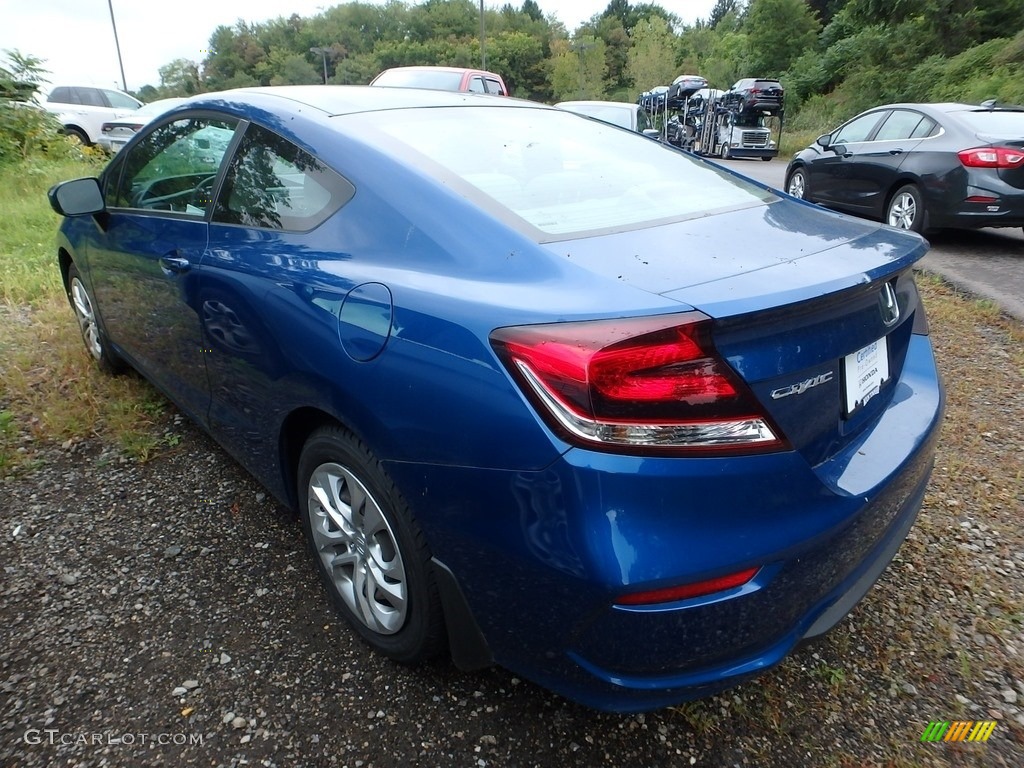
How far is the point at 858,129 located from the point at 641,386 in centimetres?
887

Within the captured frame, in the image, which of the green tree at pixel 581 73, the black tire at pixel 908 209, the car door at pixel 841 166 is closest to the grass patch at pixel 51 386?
the black tire at pixel 908 209

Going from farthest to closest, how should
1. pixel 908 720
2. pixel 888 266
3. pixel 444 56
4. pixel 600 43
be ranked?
pixel 444 56, pixel 600 43, pixel 908 720, pixel 888 266

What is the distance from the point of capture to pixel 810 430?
153 centimetres

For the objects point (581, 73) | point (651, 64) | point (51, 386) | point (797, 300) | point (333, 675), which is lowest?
point (333, 675)

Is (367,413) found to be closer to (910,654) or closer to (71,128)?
(910,654)

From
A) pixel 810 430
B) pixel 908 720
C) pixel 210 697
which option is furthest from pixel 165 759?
pixel 908 720

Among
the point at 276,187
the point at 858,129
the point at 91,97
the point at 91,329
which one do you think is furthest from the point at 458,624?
the point at 91,97

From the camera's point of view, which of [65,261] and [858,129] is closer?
Answer: [65,261]

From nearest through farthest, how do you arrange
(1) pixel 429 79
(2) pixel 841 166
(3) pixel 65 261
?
→ (3) pixel 65 261 → (2) pixel 841 166 → (1) pixel 429 79

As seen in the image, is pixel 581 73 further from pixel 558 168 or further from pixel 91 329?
pixel 558 168

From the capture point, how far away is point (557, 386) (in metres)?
1.39

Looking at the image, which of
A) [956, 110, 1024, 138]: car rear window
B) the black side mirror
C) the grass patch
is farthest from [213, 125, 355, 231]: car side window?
[956, 110, 1024, 138]: car rear window

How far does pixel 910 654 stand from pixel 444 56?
286 feet

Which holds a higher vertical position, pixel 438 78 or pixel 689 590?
pixel 438 78
